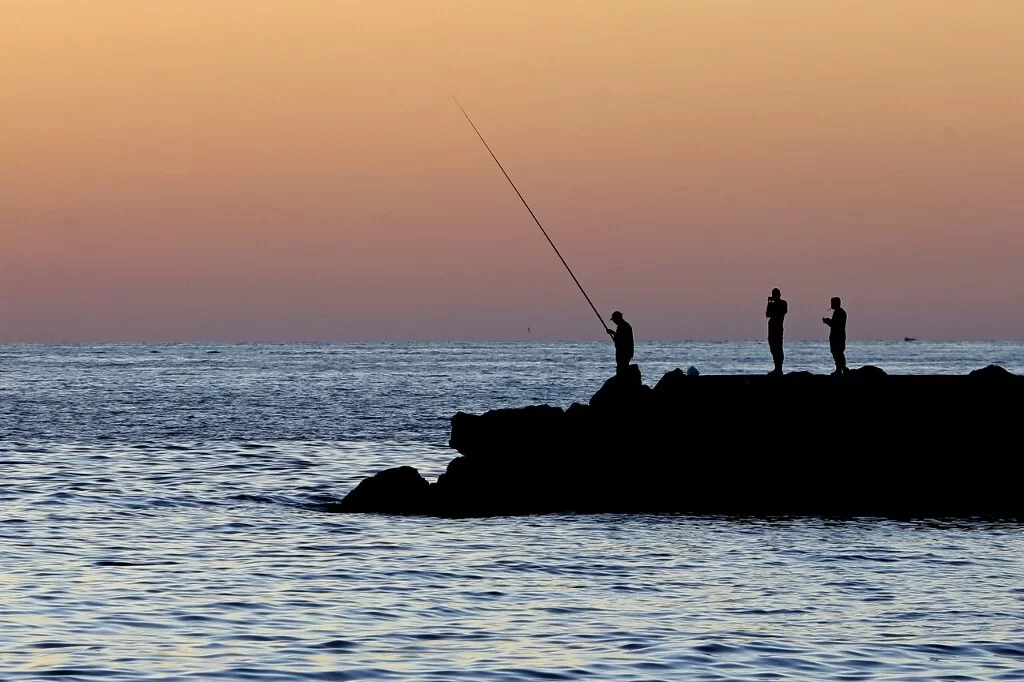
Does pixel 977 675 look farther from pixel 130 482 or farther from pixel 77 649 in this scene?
pixel 130 482

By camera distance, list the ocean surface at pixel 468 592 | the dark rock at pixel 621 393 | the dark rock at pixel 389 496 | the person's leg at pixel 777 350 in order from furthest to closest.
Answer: the person's leg at pixel 777 350 < the dark rock at pixel 621 393 < the dark rock at pixel 389 496 < the ocean surface at pixel 468 592

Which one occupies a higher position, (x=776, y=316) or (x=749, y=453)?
(x=776, y=316)

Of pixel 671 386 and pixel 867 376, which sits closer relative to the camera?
pixel 867 376

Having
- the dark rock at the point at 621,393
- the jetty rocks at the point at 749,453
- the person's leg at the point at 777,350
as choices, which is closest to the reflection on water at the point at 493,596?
the jetty rocks at the point at 749,453

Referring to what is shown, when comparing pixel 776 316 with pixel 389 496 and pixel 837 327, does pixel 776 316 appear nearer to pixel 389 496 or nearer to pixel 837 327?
pixel 837 327

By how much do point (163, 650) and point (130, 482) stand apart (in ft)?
44.3

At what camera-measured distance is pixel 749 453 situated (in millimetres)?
19469

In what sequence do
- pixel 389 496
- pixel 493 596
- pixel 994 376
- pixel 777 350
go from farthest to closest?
pixel 777 350 → pixel 994 376 → pixel 389 496 → pixel 493 596

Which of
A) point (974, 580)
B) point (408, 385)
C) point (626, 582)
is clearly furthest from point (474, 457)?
point (408, 385)

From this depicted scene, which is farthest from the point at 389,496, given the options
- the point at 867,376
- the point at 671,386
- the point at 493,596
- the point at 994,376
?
the point at 994,376

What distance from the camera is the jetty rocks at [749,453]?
62.5ft

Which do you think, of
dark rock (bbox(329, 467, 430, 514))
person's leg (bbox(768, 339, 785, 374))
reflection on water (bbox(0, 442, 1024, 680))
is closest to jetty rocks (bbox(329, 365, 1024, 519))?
dark rock (bbox(329, 467, 430, 514))

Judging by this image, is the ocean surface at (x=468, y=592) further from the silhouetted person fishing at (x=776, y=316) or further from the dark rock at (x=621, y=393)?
the silhouetted person fishing at (x=776, y=316)

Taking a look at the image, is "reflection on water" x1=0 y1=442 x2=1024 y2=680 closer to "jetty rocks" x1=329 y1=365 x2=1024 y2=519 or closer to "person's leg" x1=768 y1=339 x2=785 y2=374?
"jetty rocks" x1=329 y1=365 x2=1024 y2=519
